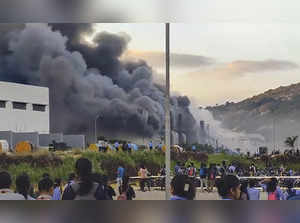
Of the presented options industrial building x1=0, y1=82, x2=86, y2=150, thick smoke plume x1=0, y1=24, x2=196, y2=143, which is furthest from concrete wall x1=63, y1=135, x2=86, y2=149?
thick smoke plume x1=0, y1=24, x2=196, y2=143

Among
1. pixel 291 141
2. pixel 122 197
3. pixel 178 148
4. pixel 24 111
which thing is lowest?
pixel 122 197

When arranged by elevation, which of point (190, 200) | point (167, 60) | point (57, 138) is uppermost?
point (167, 60)

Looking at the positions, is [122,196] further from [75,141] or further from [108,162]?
[75,141]

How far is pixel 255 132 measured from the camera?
10438mm

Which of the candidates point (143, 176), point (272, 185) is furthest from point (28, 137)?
point (272, 185)

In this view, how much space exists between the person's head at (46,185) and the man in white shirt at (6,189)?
0.42 metres

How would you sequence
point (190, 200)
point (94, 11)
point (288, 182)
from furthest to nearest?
point (288, 182)
point (190, 200)
point (94, 11)

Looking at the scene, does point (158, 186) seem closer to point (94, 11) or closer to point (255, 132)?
point (255, 132)

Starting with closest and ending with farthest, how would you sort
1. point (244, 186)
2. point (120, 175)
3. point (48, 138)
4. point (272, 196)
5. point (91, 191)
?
point (91, 191) < point (272, 196) < point (244, 186) < point (120, 175) < point (48, 138)

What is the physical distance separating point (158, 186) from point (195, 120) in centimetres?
126

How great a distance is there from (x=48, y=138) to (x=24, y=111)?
600 millimetres

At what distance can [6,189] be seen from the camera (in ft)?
33.4

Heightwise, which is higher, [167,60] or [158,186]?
[167,60]

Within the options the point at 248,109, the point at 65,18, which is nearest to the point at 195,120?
the point at 248,109
